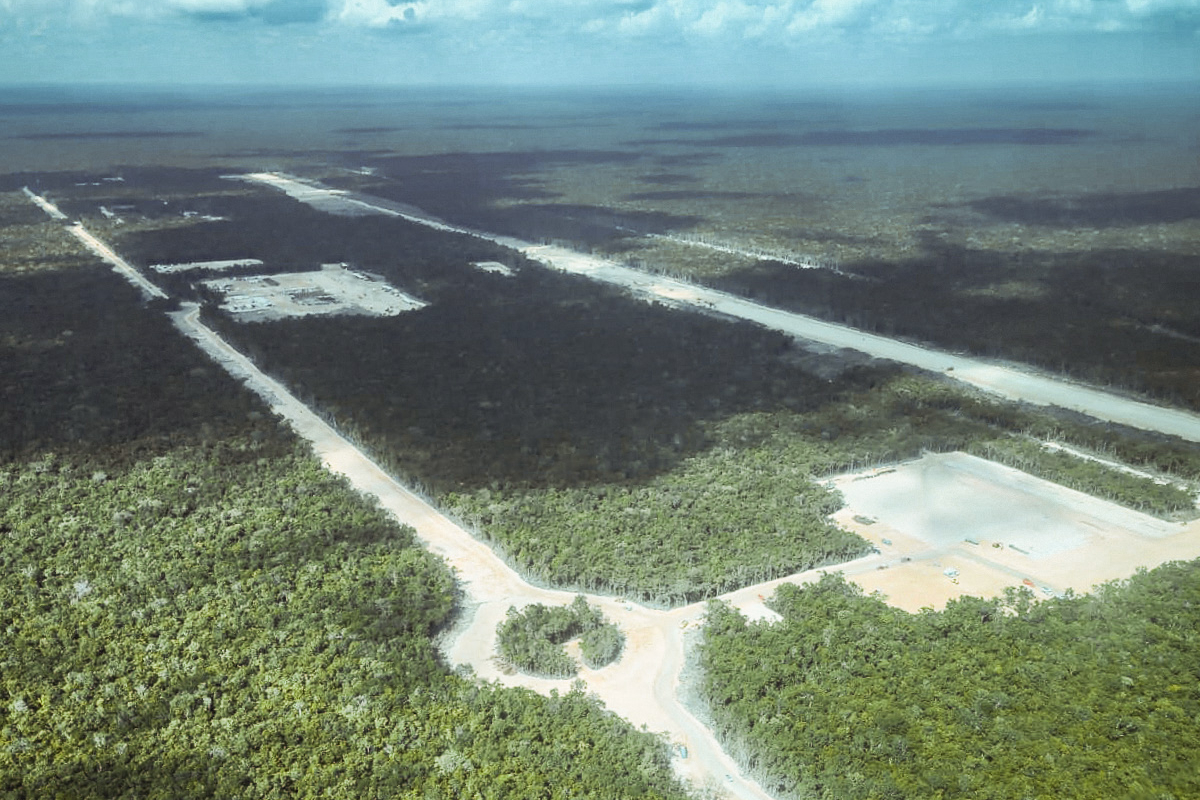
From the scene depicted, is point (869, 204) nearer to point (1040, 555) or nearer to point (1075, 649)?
point (1040, 555)

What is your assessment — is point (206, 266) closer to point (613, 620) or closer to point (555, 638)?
point (613, 620)

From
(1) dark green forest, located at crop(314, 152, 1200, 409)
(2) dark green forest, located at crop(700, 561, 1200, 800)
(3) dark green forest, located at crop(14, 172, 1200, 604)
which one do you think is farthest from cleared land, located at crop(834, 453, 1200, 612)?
(1) dark green forest, located at crop(314, 152, 1200, 409)

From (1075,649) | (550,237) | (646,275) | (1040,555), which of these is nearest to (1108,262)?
(646,275)

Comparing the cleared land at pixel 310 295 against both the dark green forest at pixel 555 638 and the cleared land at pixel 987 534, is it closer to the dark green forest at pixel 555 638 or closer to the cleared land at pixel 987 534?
the cleared land at pixel 987 534

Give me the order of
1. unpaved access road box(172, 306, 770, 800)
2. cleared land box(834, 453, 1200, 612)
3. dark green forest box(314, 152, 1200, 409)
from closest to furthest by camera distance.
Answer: unpaved access road box(172, 306, 770, 800) < cleared land box(834, 453, 1200, 612) < dark green forest box(314, 152, 1200, 409)

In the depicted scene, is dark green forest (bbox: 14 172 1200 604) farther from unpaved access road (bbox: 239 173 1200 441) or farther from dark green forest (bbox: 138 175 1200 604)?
unpaved access road (bbox: 239 173 1200 441)

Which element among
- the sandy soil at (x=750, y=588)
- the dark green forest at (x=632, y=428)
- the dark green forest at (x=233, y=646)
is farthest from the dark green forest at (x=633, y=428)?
the dark green forest at (x=233, y=646)
